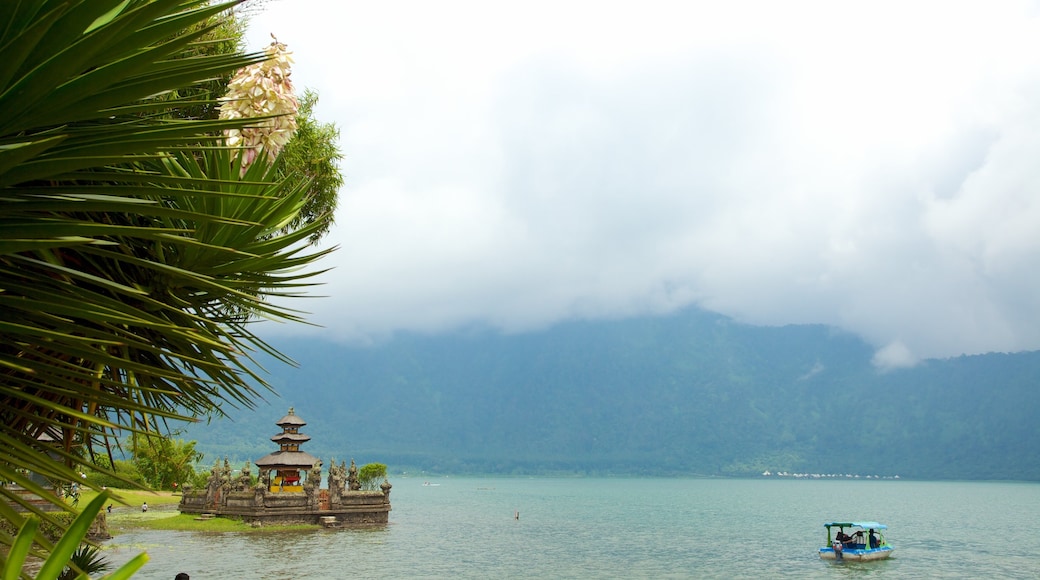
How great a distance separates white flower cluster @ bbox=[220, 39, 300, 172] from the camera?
3686mm

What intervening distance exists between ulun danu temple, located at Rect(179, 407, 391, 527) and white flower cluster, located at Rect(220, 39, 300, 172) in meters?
48.5

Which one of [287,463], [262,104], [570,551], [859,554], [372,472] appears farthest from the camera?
[372,472]

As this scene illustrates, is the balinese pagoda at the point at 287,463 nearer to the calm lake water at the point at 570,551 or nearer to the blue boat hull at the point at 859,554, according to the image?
the calm lake water at the point at 570,551

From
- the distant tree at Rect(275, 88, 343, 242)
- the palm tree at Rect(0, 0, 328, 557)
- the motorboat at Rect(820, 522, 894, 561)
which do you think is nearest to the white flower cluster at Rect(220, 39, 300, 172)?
the palm tree at Rect(0, 0, 328, 557)

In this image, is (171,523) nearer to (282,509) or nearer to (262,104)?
(282,509)

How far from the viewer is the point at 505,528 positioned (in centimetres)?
6875

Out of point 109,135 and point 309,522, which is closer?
point 109,135

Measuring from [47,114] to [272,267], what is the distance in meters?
1.75

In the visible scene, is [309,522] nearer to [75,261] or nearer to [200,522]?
[200,522]

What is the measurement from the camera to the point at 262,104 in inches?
145

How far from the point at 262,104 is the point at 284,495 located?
167ft

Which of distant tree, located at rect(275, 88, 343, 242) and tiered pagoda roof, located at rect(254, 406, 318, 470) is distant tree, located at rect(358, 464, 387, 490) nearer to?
tiered pagoda roof, located at rect(254, 406, 318, 470)

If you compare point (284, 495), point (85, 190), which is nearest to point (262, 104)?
point (85, 190)

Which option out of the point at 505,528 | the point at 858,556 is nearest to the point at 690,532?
the point at 505,528
